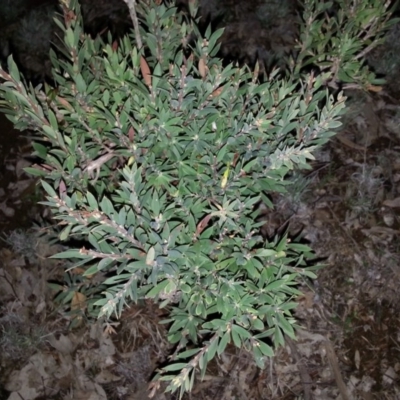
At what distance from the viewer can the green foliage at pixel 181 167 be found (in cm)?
196

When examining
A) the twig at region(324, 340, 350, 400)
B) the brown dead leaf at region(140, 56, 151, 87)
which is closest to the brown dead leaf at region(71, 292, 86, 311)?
the twig at region(324, 340, 350, 400)

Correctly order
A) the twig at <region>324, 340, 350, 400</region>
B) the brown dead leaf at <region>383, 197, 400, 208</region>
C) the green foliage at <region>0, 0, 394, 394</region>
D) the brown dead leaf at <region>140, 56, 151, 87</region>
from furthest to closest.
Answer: the brown dead leaf at <region>383, 197, 400, 208</region>
the twig at <region>324, 340, 350, 400</region>
the brown dead leaf at <region>140, 56, 151, 87</region>
the green foliage at <region>0, 0, 394, 394</region>

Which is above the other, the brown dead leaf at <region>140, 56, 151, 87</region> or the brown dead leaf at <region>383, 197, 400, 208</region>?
the brown dead leaf at <region>140, 56, 151, 87</region>

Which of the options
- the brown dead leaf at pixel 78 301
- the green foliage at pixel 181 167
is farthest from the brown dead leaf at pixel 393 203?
the brown dead leaf at pixel 78 301

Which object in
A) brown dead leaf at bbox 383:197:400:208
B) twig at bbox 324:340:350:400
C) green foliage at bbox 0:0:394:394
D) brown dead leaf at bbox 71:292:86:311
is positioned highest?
green foliage at bbox 0:0:394:394

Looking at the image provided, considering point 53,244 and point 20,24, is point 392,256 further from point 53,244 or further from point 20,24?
point 20,24

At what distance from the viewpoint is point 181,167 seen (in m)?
2.13

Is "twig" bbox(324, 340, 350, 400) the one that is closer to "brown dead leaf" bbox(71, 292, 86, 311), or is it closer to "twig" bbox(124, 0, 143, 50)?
"brown dead leaf" bbox(71, 292, 86, 311)

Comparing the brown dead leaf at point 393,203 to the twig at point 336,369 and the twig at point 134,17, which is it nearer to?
the twig at point 336,369

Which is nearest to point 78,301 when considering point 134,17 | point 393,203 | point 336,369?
point 336,369

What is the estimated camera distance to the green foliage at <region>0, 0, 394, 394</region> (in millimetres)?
1964

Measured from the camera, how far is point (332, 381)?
3.06m

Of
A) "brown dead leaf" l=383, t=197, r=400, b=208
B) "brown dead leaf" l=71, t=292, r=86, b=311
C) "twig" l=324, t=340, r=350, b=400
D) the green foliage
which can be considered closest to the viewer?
the green foliage

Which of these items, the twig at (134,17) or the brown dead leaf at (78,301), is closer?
the twig at (134,17)
